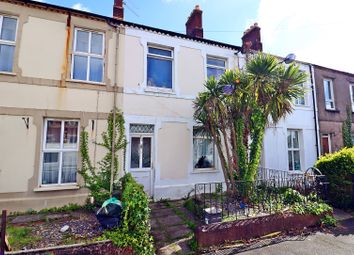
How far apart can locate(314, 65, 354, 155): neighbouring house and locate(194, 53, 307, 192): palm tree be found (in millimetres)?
6049

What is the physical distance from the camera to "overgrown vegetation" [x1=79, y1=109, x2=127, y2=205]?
7.10 m

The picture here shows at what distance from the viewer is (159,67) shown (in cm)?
881

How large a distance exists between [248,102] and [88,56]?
19.5 ft

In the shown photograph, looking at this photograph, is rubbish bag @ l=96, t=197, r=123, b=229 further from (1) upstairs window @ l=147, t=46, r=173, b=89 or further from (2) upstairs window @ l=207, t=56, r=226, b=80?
(2) upstairs window @ l=207, t=56, r=226, b=80

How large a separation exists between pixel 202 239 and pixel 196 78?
21.2 ft

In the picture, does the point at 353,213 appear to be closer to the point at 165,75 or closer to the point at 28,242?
the point at 165,75

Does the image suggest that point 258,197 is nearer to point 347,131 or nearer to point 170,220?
point 170,220

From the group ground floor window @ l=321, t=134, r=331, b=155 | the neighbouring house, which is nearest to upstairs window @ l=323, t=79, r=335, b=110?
the neighbouring house

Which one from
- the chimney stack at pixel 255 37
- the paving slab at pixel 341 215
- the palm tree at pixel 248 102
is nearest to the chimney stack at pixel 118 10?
the palm tree at pixel 248 102

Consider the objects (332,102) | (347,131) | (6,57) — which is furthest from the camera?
(332,102)

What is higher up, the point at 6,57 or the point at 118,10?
the point at 118,10

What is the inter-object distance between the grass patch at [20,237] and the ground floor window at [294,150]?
1086 cm

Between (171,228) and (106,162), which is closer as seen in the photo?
(171,228)

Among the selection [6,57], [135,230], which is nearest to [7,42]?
[6,57]
